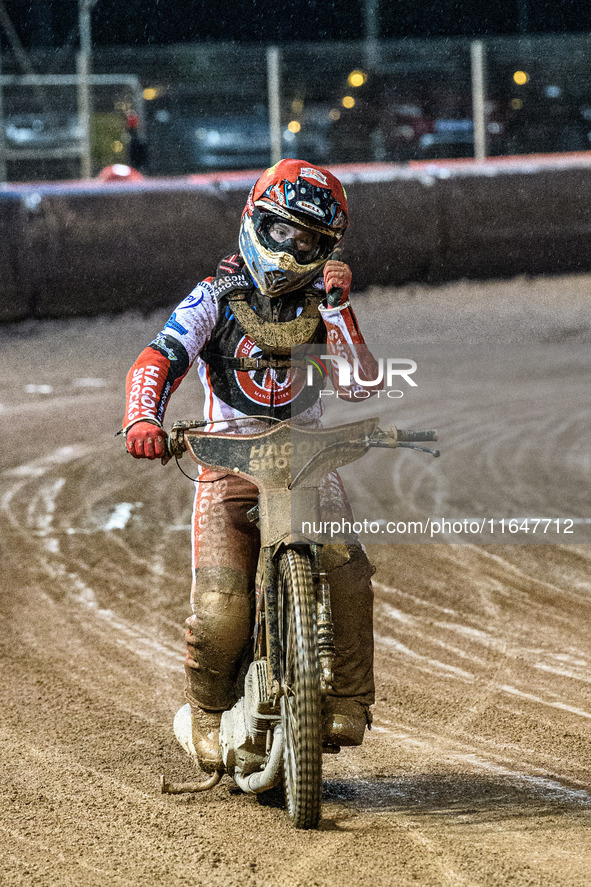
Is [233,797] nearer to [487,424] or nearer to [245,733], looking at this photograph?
[245,733]

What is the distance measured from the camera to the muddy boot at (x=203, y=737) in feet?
12.6

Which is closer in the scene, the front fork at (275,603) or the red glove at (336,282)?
the front fork at (275,603)

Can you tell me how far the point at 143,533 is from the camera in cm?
762

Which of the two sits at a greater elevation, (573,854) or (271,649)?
(271,649)

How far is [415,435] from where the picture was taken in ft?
11.2

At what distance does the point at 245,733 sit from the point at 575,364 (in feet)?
32.0

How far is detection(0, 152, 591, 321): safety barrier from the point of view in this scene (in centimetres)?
1251

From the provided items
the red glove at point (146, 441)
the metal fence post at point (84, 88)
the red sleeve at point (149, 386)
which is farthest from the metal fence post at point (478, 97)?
the red glove at point (146, 441)

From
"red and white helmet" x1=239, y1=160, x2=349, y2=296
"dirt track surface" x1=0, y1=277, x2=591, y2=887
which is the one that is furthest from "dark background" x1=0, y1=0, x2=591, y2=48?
"red and white helmet" x1=239, y1=160, x2=349, y2=296

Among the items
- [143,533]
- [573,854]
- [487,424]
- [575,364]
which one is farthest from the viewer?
[575,364]

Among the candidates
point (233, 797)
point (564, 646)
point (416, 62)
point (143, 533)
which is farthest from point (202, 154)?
point (233, 797)

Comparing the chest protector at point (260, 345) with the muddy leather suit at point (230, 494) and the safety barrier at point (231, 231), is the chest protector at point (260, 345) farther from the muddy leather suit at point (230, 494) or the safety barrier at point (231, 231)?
the safety barrier at point (231, 231)

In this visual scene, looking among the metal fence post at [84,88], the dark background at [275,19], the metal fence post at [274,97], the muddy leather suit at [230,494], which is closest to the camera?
the muddy leather suit at [230,494]

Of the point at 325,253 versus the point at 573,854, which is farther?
the point at 325,253
